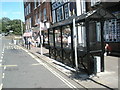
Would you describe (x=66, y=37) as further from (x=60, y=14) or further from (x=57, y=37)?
(x=60, y=14)

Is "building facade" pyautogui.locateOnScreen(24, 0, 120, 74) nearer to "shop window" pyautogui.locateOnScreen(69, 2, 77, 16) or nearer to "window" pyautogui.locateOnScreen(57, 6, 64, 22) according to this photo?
"shop window" pyautogui.locateOnScreen(69, 2, 77, 16)

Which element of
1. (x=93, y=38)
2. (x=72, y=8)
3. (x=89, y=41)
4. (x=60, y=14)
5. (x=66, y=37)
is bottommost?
A: (x=89, y=41)

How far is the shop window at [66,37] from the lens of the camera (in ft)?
42.9

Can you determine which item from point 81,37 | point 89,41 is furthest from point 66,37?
point 89,41

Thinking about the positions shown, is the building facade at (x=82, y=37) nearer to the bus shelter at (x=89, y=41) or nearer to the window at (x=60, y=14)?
the bus shelter at (x=89, y=41)

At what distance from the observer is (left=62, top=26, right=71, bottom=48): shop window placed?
13086 mm

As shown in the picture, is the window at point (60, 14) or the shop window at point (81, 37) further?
the window at point (60, 14)

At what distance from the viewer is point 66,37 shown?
13.7 metres

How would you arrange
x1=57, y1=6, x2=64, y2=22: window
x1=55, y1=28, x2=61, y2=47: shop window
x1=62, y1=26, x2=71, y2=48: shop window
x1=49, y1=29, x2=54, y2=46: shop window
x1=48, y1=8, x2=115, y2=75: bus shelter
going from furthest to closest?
x1=57, y1=6, x2=64, y2=22: window < x1=49, y1=29, x2=54, y2=46: shop window < x1=55, y1=28, x2=61, y2=47: shop window < x1=62, y1=26, x2=71, y2=48: shop window < x1=48, y1=8, x2=115, y2=75: bus shelter

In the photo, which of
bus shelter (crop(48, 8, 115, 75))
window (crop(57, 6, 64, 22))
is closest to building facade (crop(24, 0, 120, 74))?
bus shelter (crop(48, 8, 115, 75))

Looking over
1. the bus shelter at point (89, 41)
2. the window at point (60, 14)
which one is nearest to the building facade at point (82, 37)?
the bus shelter at point (89, 41)

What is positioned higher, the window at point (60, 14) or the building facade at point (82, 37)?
the window at point (60, 14)

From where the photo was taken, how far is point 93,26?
10.6 meters

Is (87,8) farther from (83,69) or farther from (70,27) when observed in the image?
(83,69)
